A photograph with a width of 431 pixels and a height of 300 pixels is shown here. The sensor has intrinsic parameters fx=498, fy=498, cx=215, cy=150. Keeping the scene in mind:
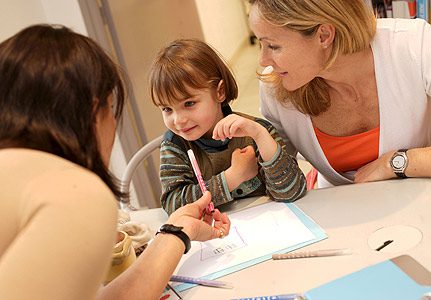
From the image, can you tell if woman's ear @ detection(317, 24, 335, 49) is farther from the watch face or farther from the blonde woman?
the watch face

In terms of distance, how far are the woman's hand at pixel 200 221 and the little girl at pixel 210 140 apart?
0.38ft

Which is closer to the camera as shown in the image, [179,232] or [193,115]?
[179,232]

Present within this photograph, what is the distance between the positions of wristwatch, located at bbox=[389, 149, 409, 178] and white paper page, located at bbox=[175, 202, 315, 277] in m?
0.27

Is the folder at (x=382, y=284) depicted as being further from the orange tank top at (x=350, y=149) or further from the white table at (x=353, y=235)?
the orange tank top at (x=350, y=149)

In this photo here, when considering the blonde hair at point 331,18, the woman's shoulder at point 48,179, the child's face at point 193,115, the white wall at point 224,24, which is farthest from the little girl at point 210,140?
the white wall at point 224,24

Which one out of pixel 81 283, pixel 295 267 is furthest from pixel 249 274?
pixel 81 283

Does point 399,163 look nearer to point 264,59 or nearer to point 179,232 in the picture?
point 264,59

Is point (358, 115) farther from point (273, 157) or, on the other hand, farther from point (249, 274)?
point (249, 274)

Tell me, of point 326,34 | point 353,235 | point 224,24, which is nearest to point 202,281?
point 353,235

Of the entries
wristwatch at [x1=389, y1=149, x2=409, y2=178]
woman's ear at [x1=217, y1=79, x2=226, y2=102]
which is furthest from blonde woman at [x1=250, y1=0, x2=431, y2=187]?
woman's ear at [x1=217, y1=79, x2=226, y2=102]

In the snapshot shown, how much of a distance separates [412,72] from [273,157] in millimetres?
403

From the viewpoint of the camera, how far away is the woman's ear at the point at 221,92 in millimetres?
1328

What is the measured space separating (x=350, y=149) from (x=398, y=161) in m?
0.19

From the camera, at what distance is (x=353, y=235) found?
3.35 ft
